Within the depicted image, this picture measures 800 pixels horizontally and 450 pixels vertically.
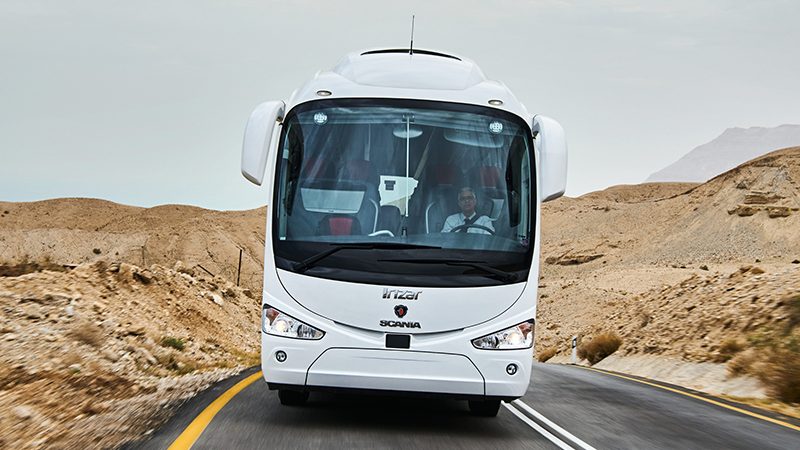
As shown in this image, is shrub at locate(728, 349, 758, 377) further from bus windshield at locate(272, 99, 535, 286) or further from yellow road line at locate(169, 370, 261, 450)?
yellow road line at locate(169, 370, 261, 450)

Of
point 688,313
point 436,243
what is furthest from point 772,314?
point 436,243

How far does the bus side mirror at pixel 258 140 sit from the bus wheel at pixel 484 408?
315 centimetres

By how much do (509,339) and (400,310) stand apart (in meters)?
1.03

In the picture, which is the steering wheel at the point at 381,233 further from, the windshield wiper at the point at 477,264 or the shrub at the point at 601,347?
the shrub at the point at 601,347

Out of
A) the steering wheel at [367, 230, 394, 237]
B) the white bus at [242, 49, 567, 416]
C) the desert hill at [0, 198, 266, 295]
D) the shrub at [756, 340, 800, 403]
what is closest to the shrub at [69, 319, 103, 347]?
the white bus at [242, 49, 567, 416]

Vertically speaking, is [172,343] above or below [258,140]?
below

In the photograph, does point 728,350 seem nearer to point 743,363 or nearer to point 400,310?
point 743,363

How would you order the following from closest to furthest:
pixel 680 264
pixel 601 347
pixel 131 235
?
pixel 601 347 → pixel 680 264 → pixel 131 235

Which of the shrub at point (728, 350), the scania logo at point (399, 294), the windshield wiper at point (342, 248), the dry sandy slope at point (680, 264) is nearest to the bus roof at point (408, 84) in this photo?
the windshield wiper at point (342, 248)

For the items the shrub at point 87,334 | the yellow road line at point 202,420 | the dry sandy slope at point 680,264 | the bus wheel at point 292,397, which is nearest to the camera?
the yellow road line at point 202,420

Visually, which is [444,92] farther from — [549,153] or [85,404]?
[85,404]

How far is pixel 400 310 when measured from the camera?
7762mm

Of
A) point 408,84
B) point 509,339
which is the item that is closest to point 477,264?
point 509,339

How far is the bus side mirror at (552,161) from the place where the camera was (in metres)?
8.17
